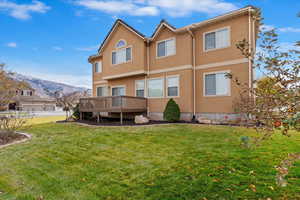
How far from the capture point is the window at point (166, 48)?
14.1 metres

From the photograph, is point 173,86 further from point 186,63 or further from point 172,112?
point 172,112

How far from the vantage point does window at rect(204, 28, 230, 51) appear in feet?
39.7

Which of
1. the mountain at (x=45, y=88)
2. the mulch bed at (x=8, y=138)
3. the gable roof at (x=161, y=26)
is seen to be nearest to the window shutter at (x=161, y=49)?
the gable roof at (x=161, y=26)

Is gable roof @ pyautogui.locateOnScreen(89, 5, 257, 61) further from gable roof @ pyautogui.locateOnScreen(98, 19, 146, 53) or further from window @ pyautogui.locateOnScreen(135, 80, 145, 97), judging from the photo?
window @ pyautogui.locateOnScreen(135, 80, 145, 97)

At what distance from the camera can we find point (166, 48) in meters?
14.5

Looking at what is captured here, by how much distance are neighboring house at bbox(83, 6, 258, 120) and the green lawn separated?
5220mm

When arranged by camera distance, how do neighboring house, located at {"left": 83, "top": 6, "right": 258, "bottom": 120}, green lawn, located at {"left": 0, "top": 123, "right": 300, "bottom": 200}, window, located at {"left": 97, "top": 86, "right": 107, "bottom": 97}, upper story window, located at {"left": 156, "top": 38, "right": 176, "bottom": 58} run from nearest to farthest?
green lawn, located at {"left": 0, "top": 123, "right": 300, "bottom": 200} < neighboring house, located at {"left": 83, "top": 6, "right": 258, "bottom": 120} < upper story window, located at {"left": 156, "top": 38, "right": 176, "bottom": 58} < window, located at {"left": 97, "top": 86, "right": 107, "bottom": 97}

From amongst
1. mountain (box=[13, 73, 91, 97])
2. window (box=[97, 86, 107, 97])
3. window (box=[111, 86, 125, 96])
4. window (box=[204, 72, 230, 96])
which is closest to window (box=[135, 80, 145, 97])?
window (box=[111, 86, 125, 96])

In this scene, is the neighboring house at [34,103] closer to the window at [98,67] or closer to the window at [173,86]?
the window at [98,67]

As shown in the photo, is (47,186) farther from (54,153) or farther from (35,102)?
(35,102)

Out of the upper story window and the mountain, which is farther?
the mountain

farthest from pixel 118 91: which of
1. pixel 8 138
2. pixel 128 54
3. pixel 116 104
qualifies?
pixel 8 138

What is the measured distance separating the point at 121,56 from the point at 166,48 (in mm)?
4574

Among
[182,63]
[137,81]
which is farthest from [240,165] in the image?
[137,81]
